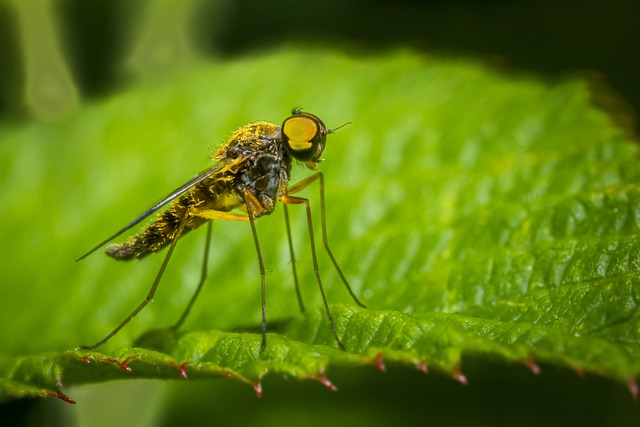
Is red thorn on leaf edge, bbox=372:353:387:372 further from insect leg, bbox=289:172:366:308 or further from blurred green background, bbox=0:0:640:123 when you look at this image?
blurred green background, bbox=0:0:640:123

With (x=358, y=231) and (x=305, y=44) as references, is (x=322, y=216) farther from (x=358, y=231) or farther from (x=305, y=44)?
(x=305, y=44)

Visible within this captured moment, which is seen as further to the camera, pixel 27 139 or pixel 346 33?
pixel 346 33

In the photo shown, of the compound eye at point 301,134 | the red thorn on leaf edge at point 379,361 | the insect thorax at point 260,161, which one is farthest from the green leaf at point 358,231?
the compound eye at point 301,134

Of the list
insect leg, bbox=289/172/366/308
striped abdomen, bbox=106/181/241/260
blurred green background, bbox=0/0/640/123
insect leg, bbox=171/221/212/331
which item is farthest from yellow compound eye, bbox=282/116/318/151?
blurred green background, bbox=0/0/640/123

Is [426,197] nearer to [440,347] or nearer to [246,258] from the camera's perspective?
[246,258]

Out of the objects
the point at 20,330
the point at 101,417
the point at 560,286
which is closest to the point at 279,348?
the point at 560,286
